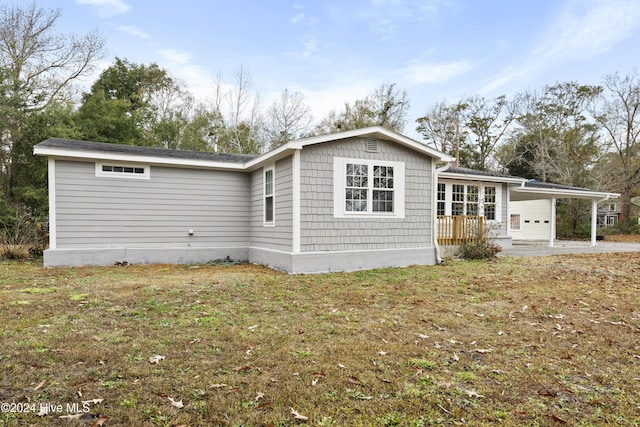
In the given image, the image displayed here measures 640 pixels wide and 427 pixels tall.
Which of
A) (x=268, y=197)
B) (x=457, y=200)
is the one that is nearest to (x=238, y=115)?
(x=457, y=200)

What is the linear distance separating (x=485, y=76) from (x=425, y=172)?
14183mm

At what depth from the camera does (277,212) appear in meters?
9.30

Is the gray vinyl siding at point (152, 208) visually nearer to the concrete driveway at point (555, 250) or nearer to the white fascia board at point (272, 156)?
the white fascia board at point (272, 156)

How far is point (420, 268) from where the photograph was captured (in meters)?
9.33

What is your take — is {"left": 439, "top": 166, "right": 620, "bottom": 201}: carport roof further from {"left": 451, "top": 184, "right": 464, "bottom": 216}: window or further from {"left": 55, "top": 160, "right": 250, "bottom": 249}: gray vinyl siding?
{"left": 55, "top": 160, "right": 250, "bottom": 249}: gray vinyl siding

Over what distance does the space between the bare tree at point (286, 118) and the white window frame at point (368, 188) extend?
1731 centimetres

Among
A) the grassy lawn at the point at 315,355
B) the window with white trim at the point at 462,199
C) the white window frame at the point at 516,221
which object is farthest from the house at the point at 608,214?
the grassy lawn at the point at 315,355

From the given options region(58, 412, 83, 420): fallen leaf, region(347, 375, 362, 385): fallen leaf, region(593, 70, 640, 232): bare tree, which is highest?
region(593, 70, 640, 232): bare tree

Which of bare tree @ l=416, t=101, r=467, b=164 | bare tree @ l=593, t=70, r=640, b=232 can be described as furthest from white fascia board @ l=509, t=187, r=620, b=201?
bare tree @ l=416, t=101, r=467, b=164

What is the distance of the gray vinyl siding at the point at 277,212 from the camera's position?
8727 mm

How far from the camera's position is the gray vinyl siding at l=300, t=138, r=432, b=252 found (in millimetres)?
8562

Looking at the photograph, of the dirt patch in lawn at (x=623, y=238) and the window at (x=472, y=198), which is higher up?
the window at (x=472, y=198)

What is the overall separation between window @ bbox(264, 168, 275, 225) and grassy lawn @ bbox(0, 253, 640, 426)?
324 cm

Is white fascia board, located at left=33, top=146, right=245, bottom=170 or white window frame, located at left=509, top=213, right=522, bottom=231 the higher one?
white fascia board, located at left=33, top=146, right=245, bottom=170
